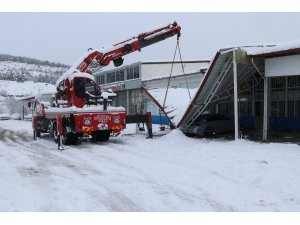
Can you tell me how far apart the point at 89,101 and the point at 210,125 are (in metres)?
6.96

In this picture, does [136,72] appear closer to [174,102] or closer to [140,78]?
[140,78]

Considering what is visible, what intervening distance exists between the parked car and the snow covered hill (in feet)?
440

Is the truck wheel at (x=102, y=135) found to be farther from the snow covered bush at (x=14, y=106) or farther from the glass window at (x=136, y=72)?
the snow covered bush at (x=14, y=106)

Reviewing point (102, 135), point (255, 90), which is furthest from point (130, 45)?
point (255, 90)

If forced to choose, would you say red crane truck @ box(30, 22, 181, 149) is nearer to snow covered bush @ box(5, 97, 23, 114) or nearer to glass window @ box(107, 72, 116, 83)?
glass window @ box(107, 72, 116, 83)

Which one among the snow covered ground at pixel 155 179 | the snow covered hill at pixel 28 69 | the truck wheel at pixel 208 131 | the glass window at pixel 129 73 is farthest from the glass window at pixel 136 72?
the snow covered hill at pixel 28 69

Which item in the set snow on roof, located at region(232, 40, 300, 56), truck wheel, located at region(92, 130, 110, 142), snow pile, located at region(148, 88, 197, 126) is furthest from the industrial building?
snow on roof, located at region(232, 40, 300, 56)

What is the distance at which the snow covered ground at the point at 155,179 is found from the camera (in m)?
7.02

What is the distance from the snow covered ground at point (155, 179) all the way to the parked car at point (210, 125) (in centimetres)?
515

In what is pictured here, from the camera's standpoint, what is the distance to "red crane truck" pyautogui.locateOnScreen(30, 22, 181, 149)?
1645 centimetres

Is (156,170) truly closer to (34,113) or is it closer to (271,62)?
(271,62)

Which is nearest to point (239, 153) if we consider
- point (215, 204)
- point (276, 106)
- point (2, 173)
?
point (215, 204)

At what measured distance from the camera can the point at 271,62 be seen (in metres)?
16.4

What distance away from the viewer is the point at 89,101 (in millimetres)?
17656
